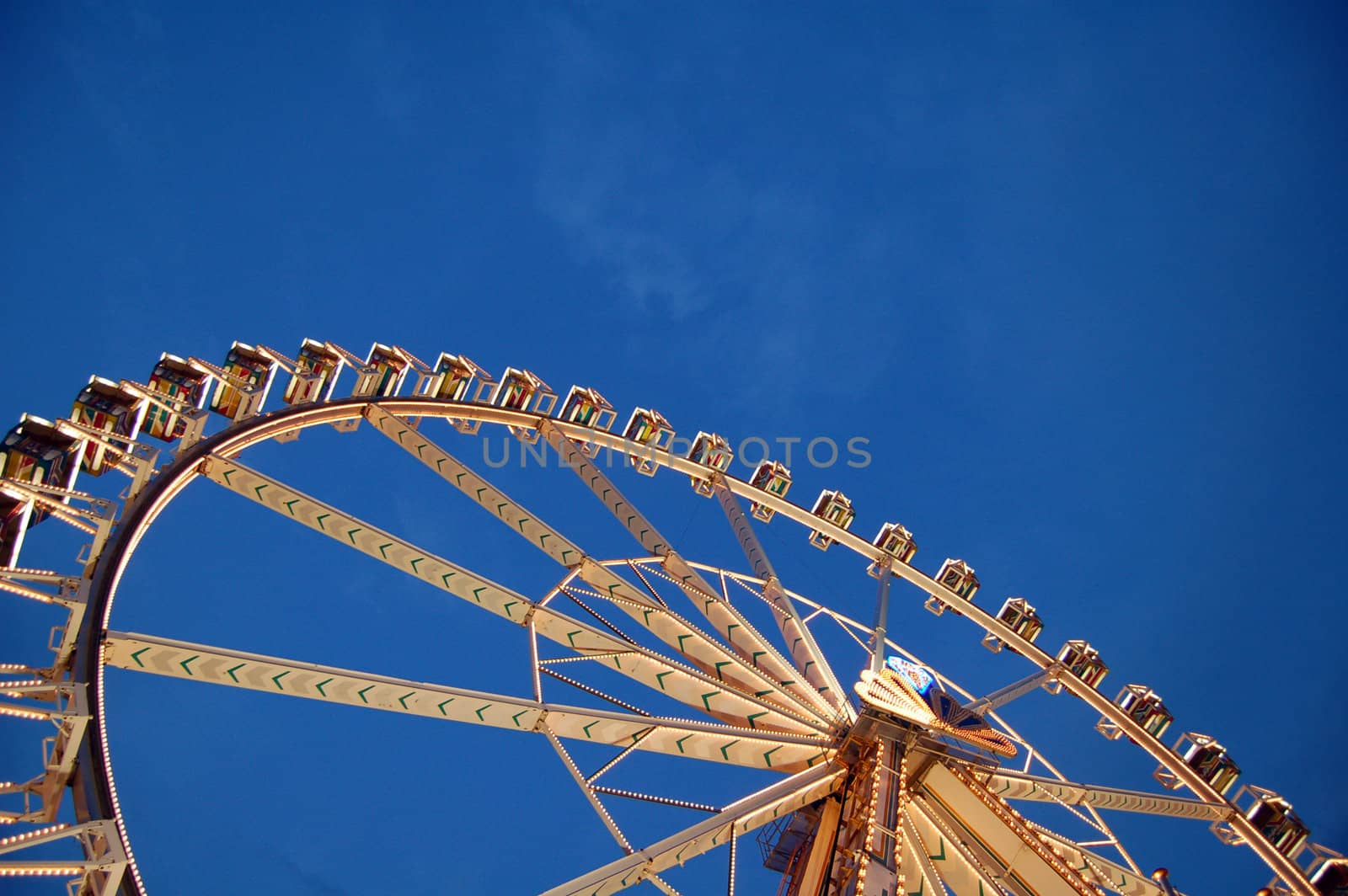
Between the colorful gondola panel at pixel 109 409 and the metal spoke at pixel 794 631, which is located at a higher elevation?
the metal spoke at pixel 794 631

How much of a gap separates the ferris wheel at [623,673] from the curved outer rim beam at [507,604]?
1.9 inches

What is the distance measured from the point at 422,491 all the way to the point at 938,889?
107439 mm

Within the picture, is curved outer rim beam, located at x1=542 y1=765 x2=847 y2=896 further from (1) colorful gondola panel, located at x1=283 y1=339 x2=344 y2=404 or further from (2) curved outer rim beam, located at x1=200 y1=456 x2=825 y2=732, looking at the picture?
(1) colorful gondola panel, located at x1=283 y1=339 x2=344 y2=404

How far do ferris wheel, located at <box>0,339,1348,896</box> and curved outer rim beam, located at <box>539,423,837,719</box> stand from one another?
0.21 ft

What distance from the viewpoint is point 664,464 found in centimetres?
2764

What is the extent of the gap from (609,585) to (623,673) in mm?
2343

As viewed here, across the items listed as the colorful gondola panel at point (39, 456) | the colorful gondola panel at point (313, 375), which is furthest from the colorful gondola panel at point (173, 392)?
the colorful gondola panel at point (313, 375)

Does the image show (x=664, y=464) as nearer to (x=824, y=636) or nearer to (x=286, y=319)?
(x=824, y=636)

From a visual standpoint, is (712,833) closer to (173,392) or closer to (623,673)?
(623,673)

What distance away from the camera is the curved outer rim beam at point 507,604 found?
1562 cm

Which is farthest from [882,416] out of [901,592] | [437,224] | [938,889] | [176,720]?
[938,889]

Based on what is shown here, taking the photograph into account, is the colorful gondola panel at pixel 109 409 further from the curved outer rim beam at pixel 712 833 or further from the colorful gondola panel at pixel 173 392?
the curved outer rim beam at pixel 712 833

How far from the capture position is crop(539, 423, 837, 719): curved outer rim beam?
66.4 feet

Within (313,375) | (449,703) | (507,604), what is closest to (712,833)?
(449,703)
